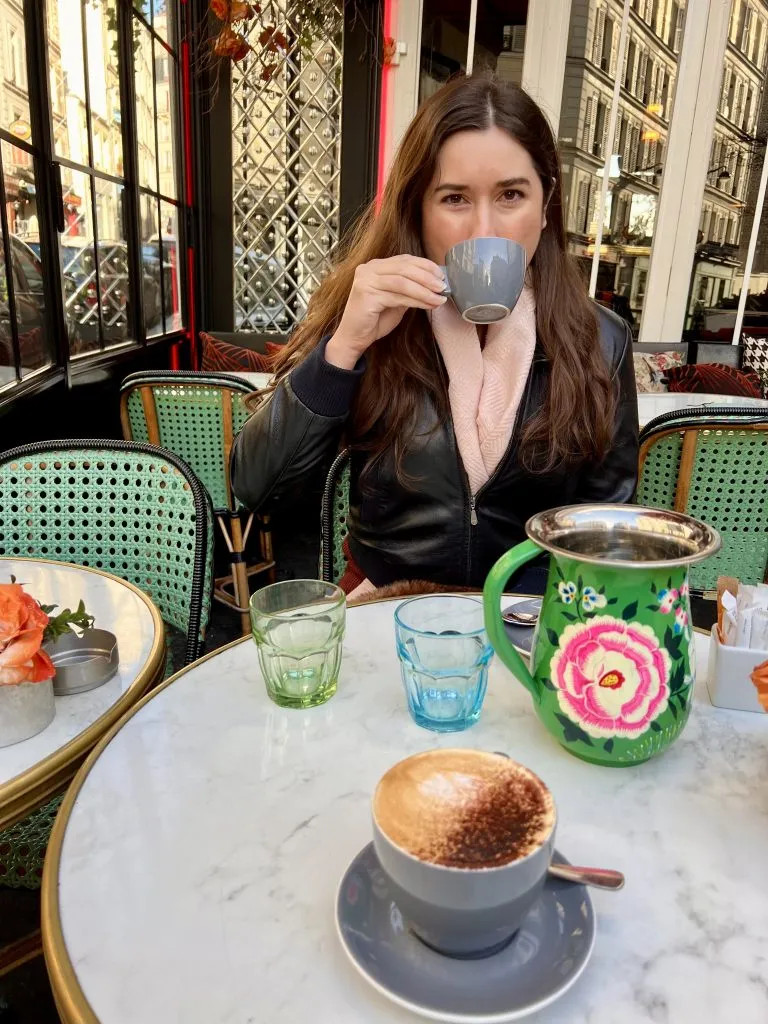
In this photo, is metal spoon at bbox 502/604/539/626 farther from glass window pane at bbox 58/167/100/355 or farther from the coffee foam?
glass window pane at bbox 58/167/100/355

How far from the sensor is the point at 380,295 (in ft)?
3.27

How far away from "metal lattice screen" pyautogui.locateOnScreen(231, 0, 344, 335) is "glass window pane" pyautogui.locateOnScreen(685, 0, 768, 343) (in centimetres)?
225

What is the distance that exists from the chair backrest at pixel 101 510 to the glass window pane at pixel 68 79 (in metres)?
1.87

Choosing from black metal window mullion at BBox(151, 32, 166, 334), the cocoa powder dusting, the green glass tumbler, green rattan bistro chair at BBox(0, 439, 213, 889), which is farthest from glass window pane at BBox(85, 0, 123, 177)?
the cocoa powder dusting

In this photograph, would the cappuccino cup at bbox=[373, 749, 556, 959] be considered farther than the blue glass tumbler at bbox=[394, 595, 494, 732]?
No

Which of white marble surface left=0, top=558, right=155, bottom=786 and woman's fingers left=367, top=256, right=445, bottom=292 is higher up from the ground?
woman's fingers left=367, top=256, right=445, bottom=292

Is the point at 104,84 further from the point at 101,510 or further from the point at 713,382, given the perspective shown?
the point at 713,382

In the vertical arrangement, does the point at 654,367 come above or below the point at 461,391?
below

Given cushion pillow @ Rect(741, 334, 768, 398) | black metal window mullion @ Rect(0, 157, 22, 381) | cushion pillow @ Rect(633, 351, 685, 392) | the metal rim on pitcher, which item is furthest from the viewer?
cushion pillow @ Rect(741, 334, 768, 398)

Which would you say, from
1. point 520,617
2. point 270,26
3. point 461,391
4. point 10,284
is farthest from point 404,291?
point 270,26

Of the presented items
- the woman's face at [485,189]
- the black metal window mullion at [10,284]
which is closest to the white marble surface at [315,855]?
the woman's face at [485,189]

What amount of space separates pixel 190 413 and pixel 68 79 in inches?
56.2

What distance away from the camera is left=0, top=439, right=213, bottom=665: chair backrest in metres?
1.25

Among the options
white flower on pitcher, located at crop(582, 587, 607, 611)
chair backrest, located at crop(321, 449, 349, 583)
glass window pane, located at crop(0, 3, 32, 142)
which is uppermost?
glass window pane, located at crop(0, 3, 32, 142)
